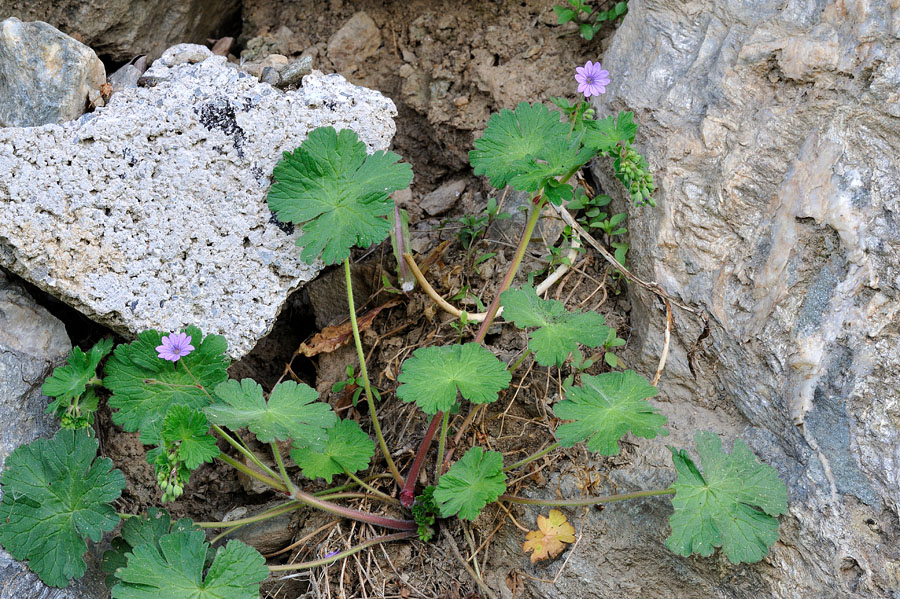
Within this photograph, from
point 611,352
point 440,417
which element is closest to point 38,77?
point 440,417

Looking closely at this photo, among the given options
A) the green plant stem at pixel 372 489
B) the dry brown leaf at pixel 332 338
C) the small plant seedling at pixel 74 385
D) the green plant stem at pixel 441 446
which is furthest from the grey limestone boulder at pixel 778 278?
the small plant seedling at pixel 74 385

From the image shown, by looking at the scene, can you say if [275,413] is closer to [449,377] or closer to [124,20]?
[449,377]

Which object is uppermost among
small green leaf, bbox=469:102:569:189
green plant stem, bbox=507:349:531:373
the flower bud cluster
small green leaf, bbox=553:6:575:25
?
small green leaf, bbox=553:6:575:25

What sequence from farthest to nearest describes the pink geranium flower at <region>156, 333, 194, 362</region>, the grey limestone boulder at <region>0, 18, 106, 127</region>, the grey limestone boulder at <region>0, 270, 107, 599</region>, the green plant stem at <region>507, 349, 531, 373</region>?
the grey limestone boulder at <region>0, 18, 106, 127</region> → the green plant stem at <region>507, 349, 531, 373</region> → the grey limestone boulder at <region>0, 270, 107, 599</region> → the pink geranium flower at <region>156, 333, 194, 362</region>

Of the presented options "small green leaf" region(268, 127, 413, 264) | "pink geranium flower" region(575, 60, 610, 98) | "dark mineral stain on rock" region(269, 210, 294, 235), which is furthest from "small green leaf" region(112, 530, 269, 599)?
"pink geranium flower" region(575, 60, 610, 98)

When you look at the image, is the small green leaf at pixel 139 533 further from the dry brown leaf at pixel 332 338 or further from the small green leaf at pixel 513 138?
the small green leaf at pixel 513 138

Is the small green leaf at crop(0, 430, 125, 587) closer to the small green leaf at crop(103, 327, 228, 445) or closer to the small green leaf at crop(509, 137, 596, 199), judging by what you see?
the small green leaf at crop(103, 327, 228, 445)

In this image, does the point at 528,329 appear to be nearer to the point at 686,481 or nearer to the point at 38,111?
the point at 686,481
